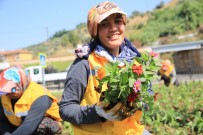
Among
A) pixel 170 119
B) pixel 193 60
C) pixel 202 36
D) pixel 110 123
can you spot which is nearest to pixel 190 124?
pixel 170 119

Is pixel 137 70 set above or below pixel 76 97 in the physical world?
above

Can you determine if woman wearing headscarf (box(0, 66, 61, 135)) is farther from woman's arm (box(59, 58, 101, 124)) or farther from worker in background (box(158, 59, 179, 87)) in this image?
worker in background (box(158, 59, 179, 87))

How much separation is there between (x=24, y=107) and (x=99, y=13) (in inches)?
66.1

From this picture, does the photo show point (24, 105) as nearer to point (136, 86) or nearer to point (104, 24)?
point (104, 24)

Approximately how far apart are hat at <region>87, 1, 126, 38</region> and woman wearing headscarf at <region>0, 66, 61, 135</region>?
1492 millimetres

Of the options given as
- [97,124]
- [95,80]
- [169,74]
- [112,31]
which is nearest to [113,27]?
Answer: [112,31]

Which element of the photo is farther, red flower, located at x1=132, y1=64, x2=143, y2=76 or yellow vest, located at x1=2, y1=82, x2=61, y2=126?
yellow vest, located at x1=2, y1=82, x2=61, y2=126

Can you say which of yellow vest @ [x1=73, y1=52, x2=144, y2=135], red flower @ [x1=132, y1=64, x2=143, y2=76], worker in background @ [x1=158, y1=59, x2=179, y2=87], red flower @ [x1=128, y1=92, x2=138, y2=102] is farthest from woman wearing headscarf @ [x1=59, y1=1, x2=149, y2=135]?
worker in background @ [x1=158, y1=59, x2=179, y2=87]

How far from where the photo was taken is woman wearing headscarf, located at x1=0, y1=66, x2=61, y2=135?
3.54 metres

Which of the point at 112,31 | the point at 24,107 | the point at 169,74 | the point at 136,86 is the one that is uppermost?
the point at 112,31

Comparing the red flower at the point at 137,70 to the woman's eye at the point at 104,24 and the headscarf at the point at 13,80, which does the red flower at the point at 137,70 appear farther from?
the headscarf at the point at 13,80

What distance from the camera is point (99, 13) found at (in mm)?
2248

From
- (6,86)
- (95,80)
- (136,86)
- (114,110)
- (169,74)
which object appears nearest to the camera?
(136,86)

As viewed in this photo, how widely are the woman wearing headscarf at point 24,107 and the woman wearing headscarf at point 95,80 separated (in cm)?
138
